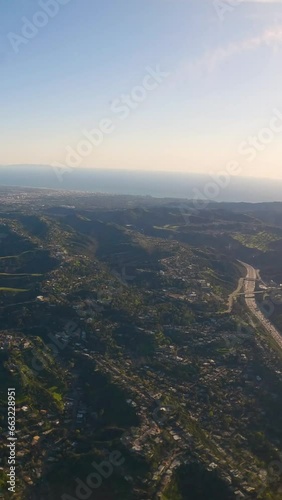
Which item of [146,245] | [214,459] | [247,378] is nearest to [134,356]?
[247,378]

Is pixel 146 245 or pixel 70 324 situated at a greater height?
pixel 146 245

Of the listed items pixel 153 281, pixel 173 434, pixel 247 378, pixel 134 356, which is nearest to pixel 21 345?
pixel 134 356

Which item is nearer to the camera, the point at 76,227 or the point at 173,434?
the point at 173,434

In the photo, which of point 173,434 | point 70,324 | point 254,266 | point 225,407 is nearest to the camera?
point 173,434

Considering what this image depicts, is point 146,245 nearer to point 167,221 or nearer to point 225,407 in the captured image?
point 167,221

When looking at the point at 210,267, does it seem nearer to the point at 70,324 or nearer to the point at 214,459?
the point at 70,324

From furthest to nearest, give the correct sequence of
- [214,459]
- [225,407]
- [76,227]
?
[76,227] → [225,407] → [214,459]
